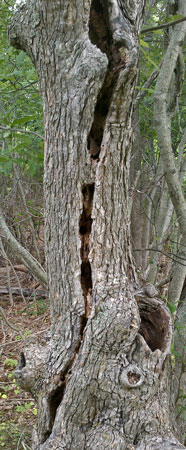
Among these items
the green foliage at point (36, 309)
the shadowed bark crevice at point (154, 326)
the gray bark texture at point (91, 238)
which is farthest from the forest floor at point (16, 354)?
the shadowed bark crevice at point (154, 326)

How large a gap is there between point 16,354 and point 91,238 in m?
3.77

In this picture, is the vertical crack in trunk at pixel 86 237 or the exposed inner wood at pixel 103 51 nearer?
the exposed inner wood at pixel 103 51

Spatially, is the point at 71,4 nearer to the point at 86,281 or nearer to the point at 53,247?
the point at 53,247

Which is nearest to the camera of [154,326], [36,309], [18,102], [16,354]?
[154,326]

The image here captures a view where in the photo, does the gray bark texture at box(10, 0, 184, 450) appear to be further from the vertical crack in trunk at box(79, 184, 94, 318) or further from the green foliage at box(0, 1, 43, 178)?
the green foliage at box(0, 1, 43, 178)

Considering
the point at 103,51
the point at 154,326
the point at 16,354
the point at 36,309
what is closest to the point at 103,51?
the point at 103,51

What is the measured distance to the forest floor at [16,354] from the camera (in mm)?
3453

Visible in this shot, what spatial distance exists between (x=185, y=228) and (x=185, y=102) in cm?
303

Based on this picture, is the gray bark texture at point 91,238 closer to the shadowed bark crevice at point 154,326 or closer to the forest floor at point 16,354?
the shadowed bark crevice at point 154,326

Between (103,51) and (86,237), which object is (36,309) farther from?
(103,51)

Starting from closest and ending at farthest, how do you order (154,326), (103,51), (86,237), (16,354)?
(103,51) → (86,237) → (154,326) → (16,354)

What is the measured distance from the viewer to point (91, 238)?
1.91 metres

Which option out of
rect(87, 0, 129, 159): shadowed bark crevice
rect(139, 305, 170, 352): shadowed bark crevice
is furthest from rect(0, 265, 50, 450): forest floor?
rect(87, 0, 129, 159): shadowed bark crevice

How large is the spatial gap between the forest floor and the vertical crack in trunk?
5.64 feet
